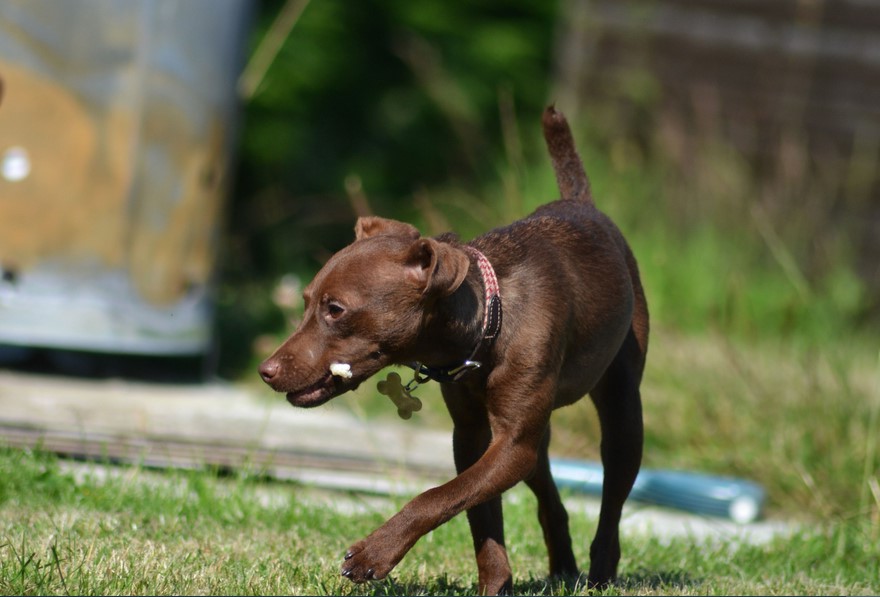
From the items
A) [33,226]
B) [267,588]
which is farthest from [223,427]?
[267,588]

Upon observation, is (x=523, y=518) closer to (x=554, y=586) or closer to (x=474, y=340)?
(x=554, y=586)

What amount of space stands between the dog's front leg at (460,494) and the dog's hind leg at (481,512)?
167 mm

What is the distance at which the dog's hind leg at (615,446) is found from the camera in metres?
3.80

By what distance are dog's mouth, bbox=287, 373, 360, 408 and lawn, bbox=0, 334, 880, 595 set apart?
505 millimetres

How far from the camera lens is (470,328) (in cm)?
330

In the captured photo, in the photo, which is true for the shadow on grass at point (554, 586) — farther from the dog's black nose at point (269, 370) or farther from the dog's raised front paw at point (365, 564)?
the dog's black nose at point (269, 370)

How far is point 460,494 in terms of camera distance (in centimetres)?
323

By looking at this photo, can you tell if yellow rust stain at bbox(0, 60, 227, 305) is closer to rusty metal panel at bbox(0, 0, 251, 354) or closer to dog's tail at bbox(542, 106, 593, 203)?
rusty metal panel at bbox(0, 0, 251, 354)

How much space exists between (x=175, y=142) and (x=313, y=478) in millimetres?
2175

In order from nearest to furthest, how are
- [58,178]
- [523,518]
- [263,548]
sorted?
[263,548] < [523,518] < [58,178]

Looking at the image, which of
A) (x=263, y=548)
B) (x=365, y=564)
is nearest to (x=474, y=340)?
(x=365, y=564)

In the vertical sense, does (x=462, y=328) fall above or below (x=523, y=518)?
above

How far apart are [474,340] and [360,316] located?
30cm

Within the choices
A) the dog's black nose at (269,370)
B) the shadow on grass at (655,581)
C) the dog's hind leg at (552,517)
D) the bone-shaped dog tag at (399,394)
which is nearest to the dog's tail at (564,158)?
the dog's hind leg at (552,517)
